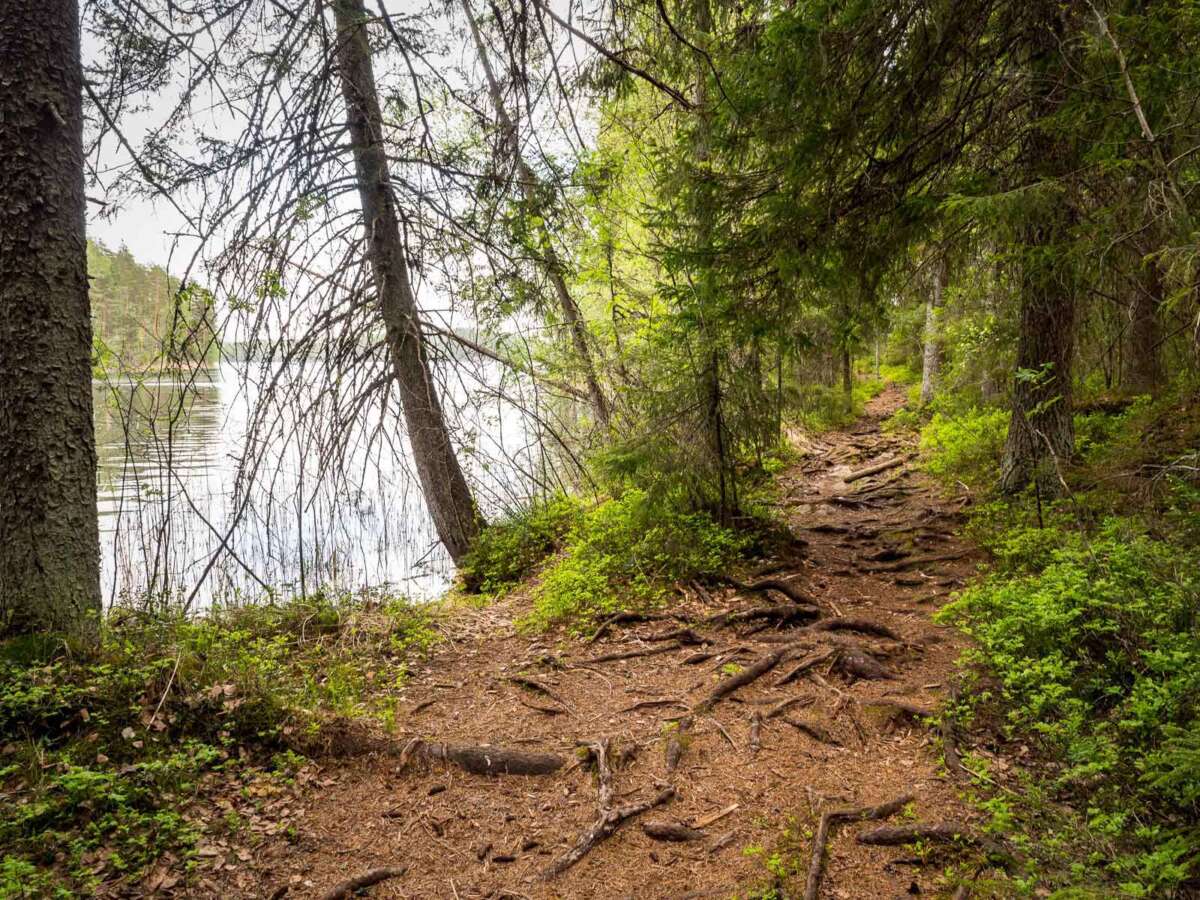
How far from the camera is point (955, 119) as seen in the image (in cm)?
523

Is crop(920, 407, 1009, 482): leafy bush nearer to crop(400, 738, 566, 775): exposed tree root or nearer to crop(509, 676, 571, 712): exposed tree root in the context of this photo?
crop(509, 676, 571, 712): exposed tree root

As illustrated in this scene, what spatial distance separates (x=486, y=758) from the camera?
391 cm

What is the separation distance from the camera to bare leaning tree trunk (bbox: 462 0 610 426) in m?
3.03

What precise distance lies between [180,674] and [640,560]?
13.8 feet

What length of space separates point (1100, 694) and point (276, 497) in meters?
7.41

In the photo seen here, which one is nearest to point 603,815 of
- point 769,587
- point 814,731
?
point 814,731

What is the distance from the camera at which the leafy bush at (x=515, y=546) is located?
26.4 ft

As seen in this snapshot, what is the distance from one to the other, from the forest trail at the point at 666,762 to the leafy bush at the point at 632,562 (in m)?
0.33

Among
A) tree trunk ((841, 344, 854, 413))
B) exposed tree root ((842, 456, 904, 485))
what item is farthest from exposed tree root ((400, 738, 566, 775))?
tree trunk ((841, 344, 854, 413))

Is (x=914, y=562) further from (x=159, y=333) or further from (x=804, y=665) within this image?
(x=159, y=333)

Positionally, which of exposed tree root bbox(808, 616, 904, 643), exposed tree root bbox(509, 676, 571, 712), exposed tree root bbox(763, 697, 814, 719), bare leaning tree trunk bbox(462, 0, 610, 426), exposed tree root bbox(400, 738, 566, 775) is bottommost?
exposed tree root bbox(400, 738, 566, 775)

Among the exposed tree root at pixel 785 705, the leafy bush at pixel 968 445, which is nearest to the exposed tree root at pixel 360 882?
the exposed tree root at pixel 785 705

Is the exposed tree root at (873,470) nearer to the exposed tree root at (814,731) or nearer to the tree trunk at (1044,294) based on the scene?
the tree trunk at (1044,294)

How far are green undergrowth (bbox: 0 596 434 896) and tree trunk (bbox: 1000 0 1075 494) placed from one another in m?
5.26
